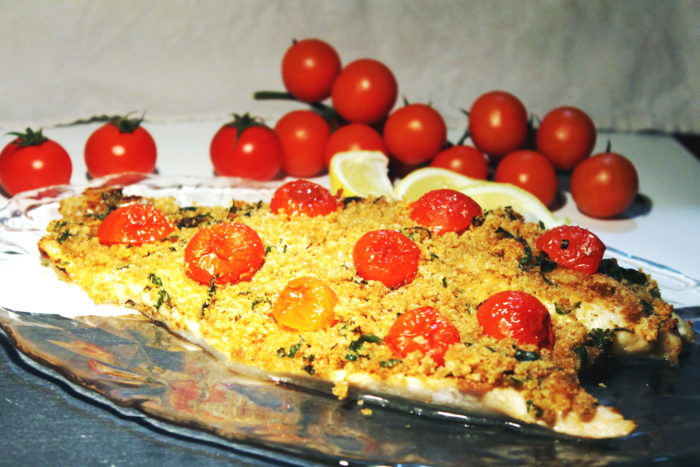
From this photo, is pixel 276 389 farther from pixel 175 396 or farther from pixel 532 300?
pixel 532 300

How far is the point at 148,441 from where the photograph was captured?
2.54 meters

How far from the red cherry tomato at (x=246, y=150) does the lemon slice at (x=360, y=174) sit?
46 centimetres

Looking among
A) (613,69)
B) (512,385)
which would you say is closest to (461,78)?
(613,69)

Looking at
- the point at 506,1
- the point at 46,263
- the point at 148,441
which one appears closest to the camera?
the point at 148,441

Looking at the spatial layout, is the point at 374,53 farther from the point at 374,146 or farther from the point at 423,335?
the point at 423,335

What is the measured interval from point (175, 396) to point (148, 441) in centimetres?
15

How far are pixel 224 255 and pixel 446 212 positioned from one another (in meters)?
0.91

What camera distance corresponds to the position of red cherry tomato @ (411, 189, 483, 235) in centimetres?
338

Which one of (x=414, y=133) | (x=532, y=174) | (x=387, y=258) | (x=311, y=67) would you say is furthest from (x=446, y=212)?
(x=311, y=67)

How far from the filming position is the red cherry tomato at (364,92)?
4.81 metres

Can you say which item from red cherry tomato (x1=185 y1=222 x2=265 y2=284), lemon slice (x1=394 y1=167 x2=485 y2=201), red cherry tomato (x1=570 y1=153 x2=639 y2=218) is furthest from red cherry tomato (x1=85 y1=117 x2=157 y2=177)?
red cherry tomato (x1=570 y1=153 x2=639 y2=218)

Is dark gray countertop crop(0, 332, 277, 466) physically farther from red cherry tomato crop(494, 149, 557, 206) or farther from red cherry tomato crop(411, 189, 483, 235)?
red cherry tomato crop(494, 149, 557, 206)

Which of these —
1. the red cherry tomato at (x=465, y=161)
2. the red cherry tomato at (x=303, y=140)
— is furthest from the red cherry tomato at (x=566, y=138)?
the red cherry tomato at (x=303, y=140)

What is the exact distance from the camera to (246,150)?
459 cm
